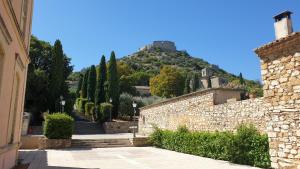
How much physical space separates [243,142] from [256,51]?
375 centimetres

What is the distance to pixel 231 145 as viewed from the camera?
1098cm

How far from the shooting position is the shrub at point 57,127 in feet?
58.2

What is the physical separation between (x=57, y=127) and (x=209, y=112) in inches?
378

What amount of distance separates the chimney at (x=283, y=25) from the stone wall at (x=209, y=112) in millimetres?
2200

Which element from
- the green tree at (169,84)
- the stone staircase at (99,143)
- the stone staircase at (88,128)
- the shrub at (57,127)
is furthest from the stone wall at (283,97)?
the green tree at (169,84)

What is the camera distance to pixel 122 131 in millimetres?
30859

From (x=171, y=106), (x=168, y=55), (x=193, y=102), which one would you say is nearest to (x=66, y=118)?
(x=171, y=106)

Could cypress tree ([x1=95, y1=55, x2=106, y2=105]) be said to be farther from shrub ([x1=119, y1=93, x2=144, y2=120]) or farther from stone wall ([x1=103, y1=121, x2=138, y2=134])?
stone wall ([x1=103, y1=121, x2=138, y2=134])

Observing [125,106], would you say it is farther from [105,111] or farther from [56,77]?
[56,77]

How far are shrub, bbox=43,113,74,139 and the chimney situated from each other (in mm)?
13980

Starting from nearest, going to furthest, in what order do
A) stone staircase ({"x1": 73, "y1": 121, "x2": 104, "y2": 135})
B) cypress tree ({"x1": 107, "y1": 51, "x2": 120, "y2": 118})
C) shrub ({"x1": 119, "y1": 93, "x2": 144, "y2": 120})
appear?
stone staircase ({"x1": 73, "y1": 121, "x2": 104, "y2": 135}) → cypress tree ({"x1": 107, "y1": 51, "x2": 120, "y2": 118}) → shrub ({"x1": 119, "y1": 93, "x2": 144, "y2": 120})

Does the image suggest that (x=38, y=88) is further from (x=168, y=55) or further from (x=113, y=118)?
(x=168, y=55)

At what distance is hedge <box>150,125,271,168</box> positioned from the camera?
32.2 ft

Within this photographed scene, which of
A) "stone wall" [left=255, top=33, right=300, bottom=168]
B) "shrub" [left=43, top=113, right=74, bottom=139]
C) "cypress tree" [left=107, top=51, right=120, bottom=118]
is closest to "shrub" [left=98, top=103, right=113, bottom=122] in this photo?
"cypress tree" [left=107, top=51, right=120, bottom=118]
